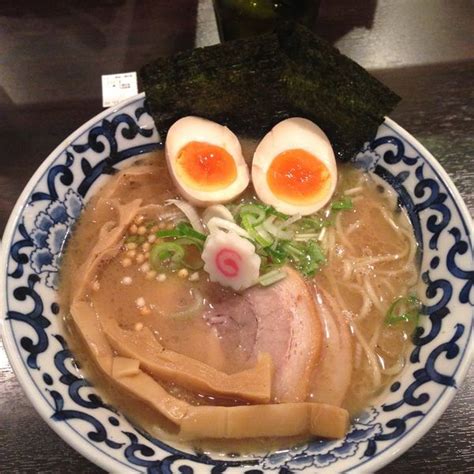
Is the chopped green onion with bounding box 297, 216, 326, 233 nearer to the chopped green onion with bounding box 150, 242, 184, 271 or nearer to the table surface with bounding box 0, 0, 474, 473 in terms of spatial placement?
the chopped green onion with bounding box 150, 242, 184, 271

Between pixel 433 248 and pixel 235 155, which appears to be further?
pixel 235 155

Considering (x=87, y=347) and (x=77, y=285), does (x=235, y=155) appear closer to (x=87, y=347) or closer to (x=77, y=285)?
(x=77, y=285)

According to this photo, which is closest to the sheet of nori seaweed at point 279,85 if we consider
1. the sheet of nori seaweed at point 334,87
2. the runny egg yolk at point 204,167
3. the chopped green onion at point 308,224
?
the sheet of nori seaweed at point 334,87

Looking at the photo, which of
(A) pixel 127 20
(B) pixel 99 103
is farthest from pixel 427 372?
(A) pixel 127 20

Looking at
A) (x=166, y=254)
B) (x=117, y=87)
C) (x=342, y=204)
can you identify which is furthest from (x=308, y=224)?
(x=117, y=87)

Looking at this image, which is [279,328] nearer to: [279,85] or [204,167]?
[204,167]

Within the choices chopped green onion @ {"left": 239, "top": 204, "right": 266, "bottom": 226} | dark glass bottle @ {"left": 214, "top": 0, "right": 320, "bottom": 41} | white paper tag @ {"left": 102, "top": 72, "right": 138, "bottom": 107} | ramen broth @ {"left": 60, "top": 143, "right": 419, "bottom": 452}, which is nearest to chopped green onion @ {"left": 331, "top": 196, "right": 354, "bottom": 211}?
ramen broth @ {"left": 60, "top": 143, "right": 419, "bottom": 452}
